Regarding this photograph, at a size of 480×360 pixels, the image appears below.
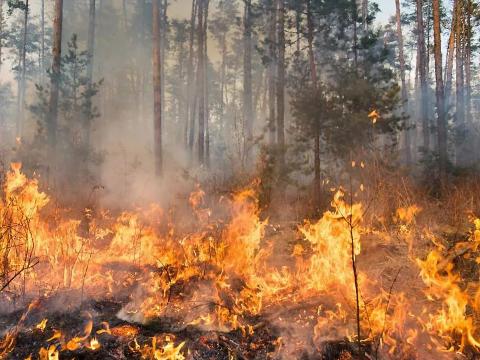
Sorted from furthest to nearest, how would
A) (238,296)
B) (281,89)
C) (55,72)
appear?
(281,89), (55,72), (238,296)

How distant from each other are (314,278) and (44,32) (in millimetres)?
43666

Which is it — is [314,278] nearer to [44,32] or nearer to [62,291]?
[62,291]

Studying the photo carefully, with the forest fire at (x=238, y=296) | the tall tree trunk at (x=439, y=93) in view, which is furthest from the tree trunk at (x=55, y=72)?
the tall tree trunk at (x=439, y=93)

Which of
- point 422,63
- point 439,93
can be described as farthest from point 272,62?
point 439,93

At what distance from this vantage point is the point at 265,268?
5.56m

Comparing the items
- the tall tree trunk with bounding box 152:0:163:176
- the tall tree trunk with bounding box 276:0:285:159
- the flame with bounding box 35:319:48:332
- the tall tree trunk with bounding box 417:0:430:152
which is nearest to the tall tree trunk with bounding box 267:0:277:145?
the tall tree trunk with bounding box 276:0:285:159

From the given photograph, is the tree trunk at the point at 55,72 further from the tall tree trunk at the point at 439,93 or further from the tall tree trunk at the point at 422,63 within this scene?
the tall tree trunk at the point at 422,63

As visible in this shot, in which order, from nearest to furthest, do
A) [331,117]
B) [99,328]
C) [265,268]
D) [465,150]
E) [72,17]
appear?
[99,328]
[265,268]
[331,117]
[465,150]
[72,17]

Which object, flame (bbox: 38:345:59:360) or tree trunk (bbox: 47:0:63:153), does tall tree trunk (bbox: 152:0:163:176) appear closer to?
tree trunk (bbox: 47:0:63:153)

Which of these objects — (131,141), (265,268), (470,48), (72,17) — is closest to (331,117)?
(265,268)

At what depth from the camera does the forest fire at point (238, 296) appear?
139 inches

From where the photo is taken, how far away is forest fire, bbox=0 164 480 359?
3.54 metres

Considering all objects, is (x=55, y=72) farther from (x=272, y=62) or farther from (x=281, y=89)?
(x=272, y=62)

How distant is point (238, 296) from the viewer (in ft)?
15.0
